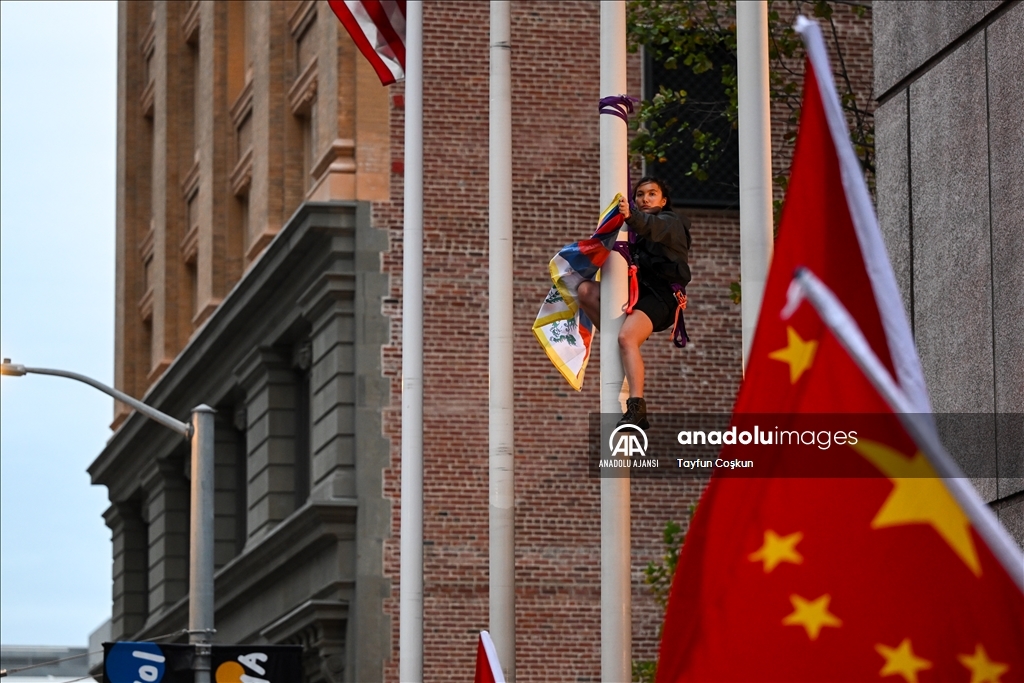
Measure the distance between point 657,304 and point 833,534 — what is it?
7.21 meters

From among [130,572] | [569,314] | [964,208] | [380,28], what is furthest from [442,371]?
[130,572]

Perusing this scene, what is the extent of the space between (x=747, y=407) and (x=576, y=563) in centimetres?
2331

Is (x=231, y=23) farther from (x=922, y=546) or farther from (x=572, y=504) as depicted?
A: (x=922, y=546)

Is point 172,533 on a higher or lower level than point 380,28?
lower

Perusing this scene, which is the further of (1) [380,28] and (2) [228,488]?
(2) [228,488]

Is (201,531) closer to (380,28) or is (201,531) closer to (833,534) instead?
(380,28)

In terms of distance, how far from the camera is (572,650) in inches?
1093

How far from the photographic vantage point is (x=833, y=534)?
4.79 m

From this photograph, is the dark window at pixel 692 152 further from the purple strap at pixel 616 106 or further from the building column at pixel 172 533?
the purple strap at pixel 616 106

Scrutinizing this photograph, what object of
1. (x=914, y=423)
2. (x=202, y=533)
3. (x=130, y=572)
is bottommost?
(x=914, y=423)

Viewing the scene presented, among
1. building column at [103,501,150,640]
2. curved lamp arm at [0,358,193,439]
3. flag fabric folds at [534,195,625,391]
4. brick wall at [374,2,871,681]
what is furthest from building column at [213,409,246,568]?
flag fabric folds at [534,195,625,391]

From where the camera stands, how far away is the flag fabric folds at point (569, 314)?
465 inches

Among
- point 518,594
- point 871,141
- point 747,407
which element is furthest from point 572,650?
point 747,407

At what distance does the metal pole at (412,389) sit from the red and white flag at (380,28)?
62 centimetres
